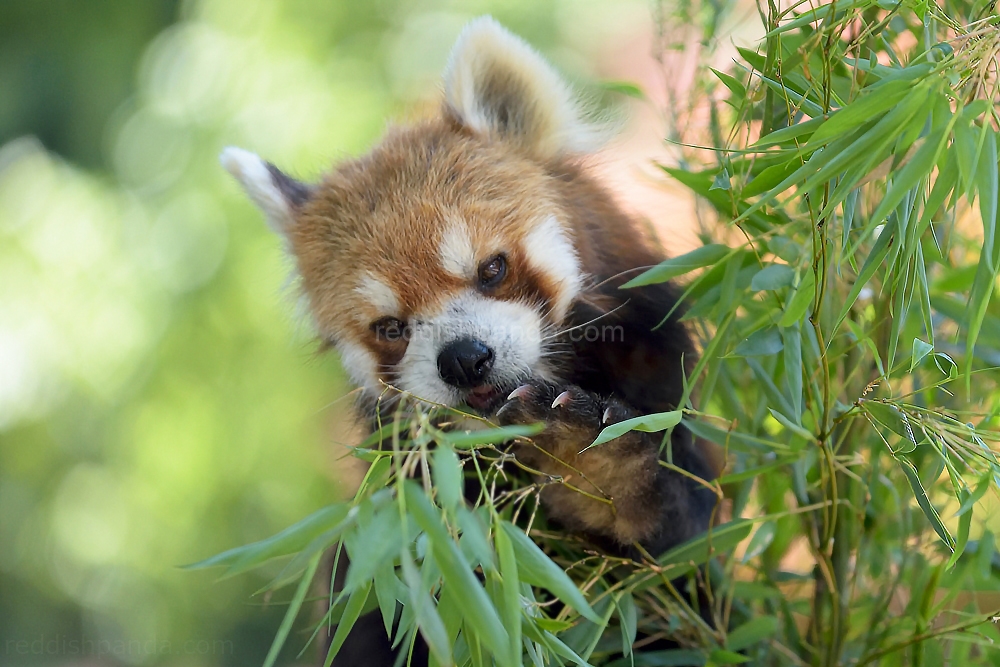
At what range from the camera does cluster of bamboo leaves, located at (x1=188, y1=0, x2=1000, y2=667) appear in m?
0.77

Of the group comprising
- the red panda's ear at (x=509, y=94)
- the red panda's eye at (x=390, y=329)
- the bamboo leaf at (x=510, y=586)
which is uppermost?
the red panda's ear at (x=509, y=94)

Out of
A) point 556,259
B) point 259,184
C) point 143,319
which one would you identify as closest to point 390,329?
point 556,259

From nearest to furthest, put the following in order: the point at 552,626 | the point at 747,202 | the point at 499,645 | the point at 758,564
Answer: the point at 499,645 → the point at 552,626 → the point at 747,202 → the point at 758,564

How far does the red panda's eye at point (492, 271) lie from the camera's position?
1.36m

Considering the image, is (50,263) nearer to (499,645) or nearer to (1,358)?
(1,358)

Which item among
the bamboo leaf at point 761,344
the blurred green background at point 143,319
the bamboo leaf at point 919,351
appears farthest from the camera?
the blurred green background at point 143,319

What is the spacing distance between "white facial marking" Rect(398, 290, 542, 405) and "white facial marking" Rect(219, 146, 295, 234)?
42 centimetres

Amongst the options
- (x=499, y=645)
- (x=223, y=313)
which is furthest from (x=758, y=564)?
(x=223, y=313)

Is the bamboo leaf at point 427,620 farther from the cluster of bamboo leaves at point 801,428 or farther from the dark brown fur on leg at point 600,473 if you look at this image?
the dark brown fur on leg at point 600,473

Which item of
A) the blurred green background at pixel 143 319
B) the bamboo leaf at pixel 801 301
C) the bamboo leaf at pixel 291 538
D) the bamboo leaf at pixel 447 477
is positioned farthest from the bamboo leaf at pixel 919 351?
the blurred green background at pixel 143 319

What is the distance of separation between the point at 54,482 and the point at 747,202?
3270mm

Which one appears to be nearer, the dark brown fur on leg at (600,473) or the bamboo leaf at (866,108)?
the bamboo leaf at (866,108)

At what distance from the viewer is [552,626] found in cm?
91

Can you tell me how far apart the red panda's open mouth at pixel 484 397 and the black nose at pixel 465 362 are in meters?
0.02
